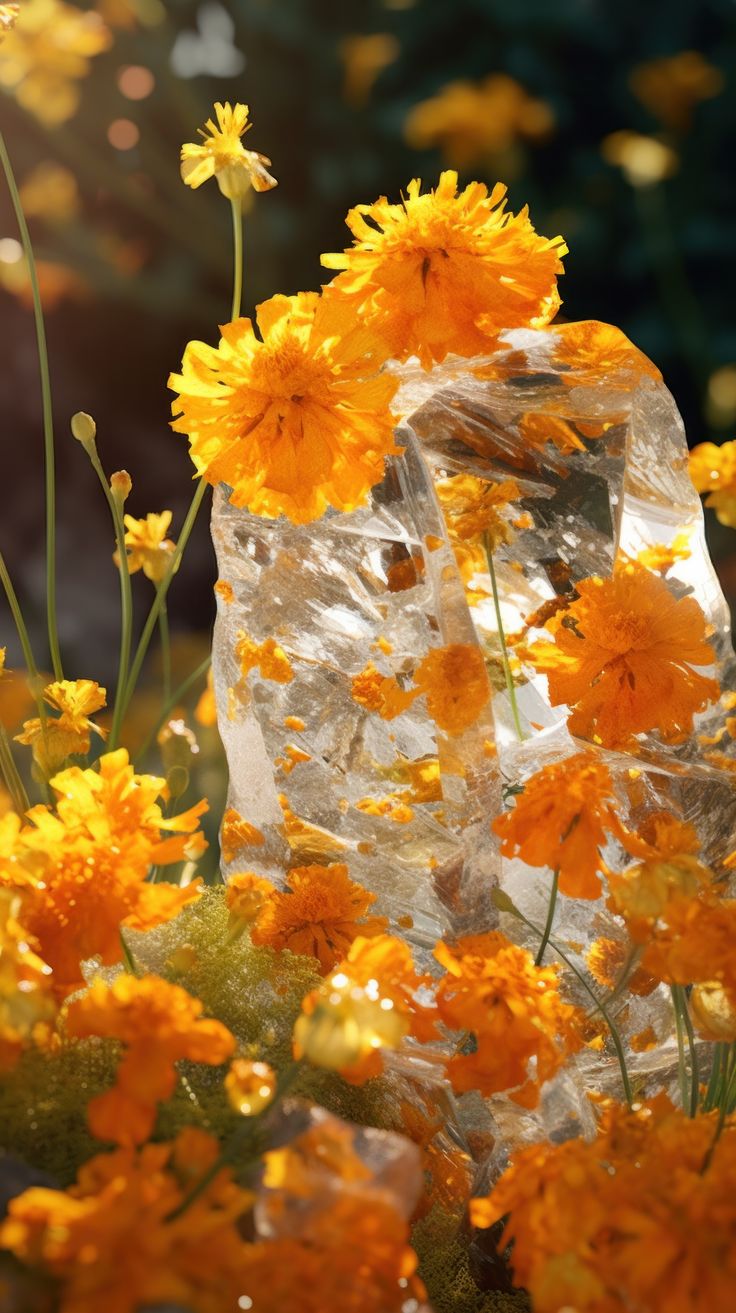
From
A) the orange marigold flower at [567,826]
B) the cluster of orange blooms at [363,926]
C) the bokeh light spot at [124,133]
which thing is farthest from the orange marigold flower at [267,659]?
the bokeh light spot at [124,133]

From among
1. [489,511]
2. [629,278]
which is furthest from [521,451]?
[629,278]

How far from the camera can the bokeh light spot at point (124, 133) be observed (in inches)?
75.2

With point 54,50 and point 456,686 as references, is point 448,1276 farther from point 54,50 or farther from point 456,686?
point 54,50

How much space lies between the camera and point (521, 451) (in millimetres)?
823

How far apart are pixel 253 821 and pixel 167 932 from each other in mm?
121

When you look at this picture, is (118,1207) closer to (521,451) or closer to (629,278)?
(521,451)

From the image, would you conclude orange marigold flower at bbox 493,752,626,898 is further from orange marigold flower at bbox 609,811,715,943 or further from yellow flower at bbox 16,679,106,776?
yellow flower at bbox 16,679,106,776

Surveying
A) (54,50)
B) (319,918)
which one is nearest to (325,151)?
(54,50)

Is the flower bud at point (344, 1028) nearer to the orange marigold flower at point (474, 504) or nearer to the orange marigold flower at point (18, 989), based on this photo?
the orange marigold flower at point (18, 989)

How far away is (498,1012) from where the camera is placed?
597mm

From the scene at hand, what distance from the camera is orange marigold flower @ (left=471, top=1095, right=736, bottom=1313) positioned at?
450mm

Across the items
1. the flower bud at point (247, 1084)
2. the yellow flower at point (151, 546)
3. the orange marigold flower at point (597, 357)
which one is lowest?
the flower bud at point (247, 1084)

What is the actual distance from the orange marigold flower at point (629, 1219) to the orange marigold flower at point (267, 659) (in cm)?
35

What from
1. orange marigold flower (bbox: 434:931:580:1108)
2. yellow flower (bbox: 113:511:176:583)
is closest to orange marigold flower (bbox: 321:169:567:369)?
yellow flower (bbox: 113:511:176:583)
